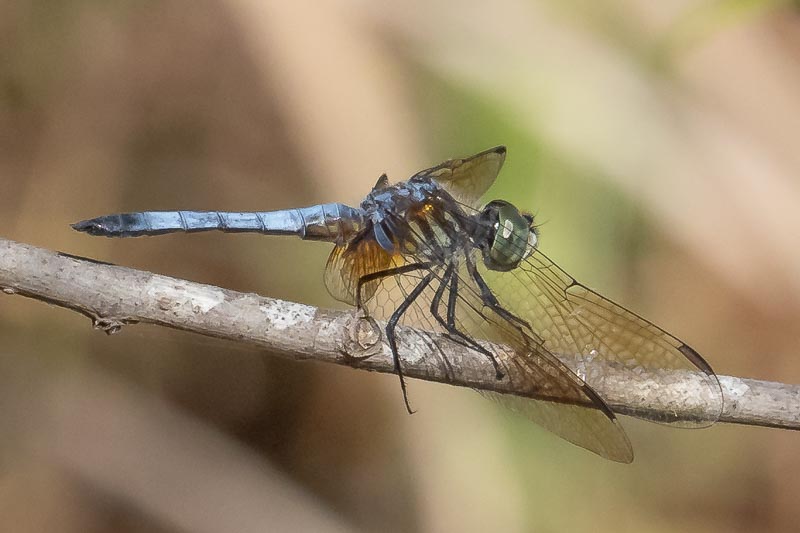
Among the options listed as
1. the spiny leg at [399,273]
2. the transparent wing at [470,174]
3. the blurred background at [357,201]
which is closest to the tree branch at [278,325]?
the spiny leg at [399,273]

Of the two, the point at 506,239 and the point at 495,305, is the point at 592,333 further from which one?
the point at 506,239

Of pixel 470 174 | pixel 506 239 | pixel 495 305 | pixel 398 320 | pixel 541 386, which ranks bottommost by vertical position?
pixel 541 386

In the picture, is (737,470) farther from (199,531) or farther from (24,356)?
(24,356)

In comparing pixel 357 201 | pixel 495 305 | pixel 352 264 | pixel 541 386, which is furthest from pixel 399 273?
pixel 357 201

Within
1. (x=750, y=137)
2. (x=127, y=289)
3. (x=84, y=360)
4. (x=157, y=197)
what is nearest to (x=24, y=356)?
(x=84, y=360)

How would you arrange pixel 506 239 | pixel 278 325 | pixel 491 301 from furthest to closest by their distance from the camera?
pixel 506 239
pixel 491 301
pixel 278 325

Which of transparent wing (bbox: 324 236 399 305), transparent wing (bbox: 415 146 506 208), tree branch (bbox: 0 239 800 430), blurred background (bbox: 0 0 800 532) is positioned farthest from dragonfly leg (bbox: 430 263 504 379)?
blurred background (bbox: 0 0 800 532)

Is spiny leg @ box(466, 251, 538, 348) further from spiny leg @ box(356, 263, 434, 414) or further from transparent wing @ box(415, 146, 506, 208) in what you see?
transparent wing @ box(415, 146, 506, 208)
